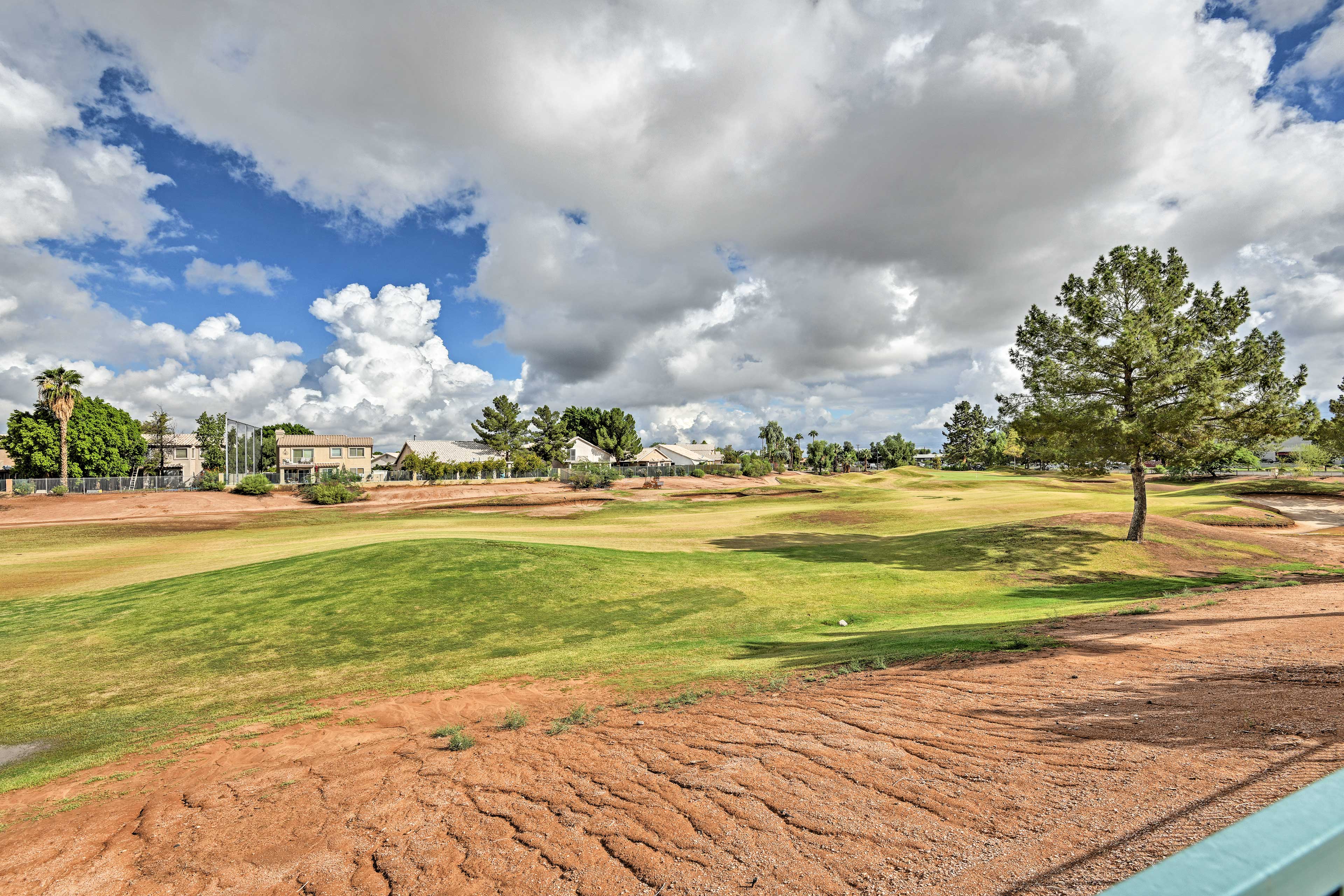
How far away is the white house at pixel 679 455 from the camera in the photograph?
133625 millimetres

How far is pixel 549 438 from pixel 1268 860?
113802 mm

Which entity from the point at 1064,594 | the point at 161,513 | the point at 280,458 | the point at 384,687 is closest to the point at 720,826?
the point at 384,687

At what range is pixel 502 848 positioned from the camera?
5.02 meters

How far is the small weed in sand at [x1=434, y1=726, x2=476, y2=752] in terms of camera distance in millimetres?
7676

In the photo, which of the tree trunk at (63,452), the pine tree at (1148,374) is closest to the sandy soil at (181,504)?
the tree trunk at (63,452)

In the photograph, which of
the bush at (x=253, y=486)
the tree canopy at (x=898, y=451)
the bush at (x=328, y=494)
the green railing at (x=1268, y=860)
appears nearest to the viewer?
the green railing at (x=1268, y=860)

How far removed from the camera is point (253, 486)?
62.0 meters

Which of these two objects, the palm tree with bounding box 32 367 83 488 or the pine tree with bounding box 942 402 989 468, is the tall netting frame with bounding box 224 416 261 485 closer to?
the palm tree with bounding box 32 367 83 488

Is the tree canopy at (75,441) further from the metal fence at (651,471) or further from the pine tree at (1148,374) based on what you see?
the pine tree at (1148,374)

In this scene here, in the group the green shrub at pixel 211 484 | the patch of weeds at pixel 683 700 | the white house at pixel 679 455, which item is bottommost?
the patch of weeds at pixel 683 700

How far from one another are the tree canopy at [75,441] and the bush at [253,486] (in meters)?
27.6

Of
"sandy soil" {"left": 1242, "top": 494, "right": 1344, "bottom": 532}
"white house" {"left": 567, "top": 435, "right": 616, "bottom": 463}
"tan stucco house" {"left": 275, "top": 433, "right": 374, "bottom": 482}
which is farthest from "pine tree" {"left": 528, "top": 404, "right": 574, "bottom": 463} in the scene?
"sandy soil" {"left": 1242, "top": 494, "right": 1344, "bottom": 532}

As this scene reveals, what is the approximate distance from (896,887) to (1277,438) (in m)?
31.8

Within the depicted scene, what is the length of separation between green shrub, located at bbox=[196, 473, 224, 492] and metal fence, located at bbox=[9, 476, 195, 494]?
1940mm
